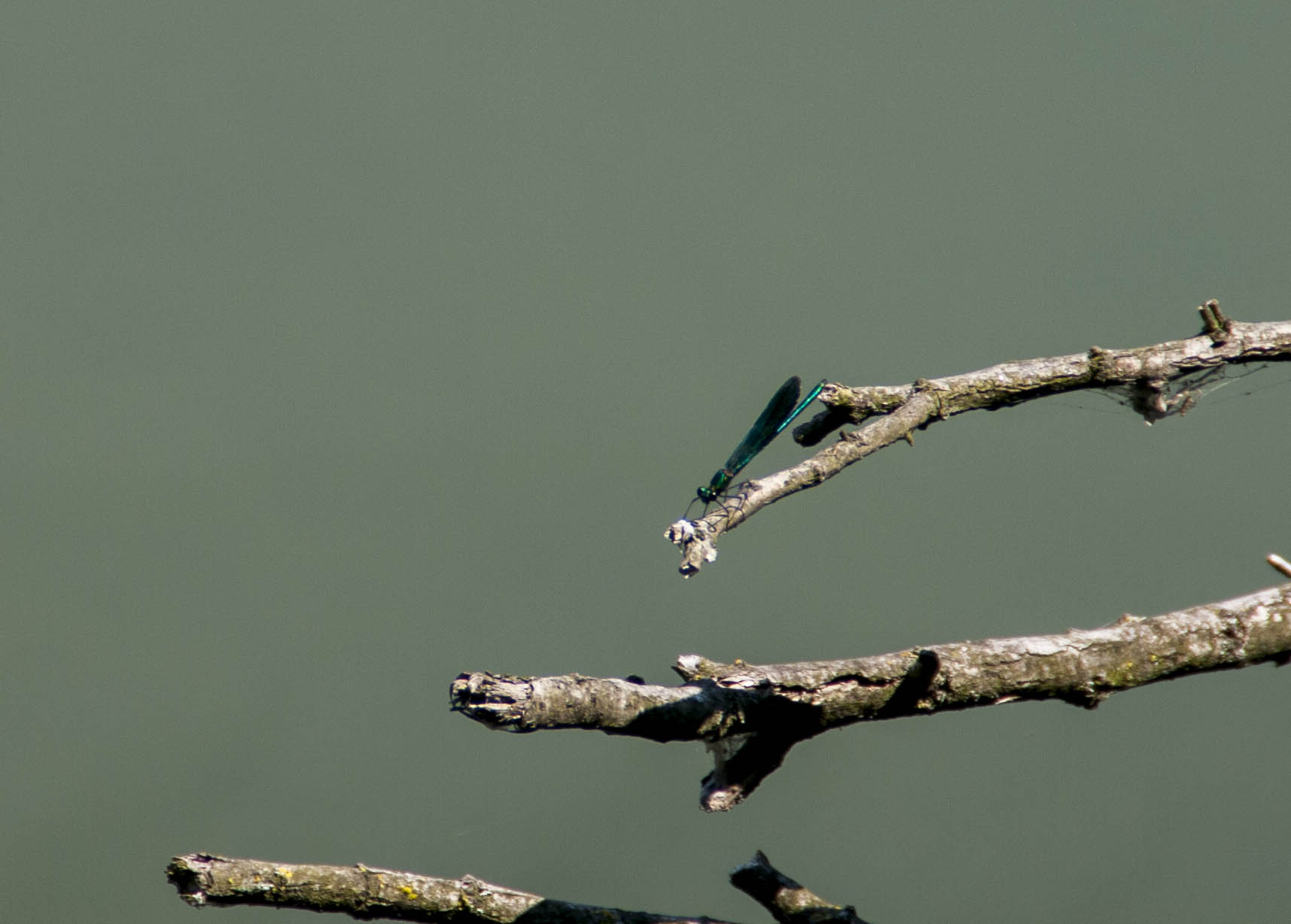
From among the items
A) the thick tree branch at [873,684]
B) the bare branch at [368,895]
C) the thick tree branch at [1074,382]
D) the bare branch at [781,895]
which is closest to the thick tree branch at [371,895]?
the bare branch at [368,895]

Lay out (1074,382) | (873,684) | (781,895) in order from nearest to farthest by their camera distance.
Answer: (873,684)
(781,895)
(1074,382)

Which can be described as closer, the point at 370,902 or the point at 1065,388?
the point at 370,902

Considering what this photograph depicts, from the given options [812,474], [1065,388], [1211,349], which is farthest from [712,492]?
[1211,349]

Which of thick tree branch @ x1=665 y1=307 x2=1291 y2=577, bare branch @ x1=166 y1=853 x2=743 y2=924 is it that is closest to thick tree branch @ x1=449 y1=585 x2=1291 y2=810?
bare branch @ x1=166 y1=853 x2=743 y2=924

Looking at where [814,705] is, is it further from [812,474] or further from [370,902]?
[370,902]

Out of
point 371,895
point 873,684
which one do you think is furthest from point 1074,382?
point 371,895

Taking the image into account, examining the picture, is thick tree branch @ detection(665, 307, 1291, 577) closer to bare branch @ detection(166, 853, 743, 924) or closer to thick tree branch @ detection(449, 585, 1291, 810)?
thick tree branch @ detection(449, 585, 1291, 810)

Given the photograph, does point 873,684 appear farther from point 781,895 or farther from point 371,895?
A: point 371,895
